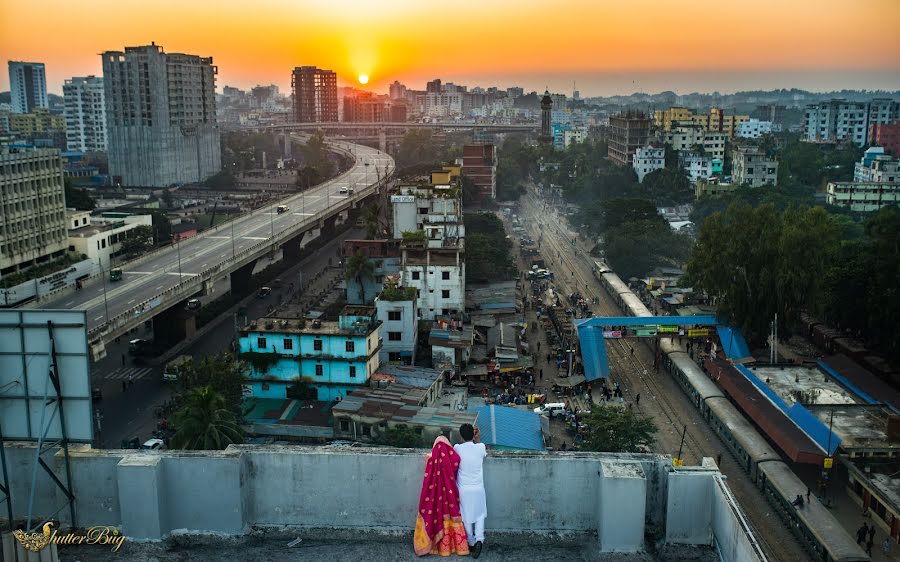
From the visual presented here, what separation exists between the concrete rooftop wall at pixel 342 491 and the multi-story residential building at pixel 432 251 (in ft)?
60.1

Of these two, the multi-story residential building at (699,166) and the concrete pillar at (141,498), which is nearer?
the concrete pillar at (141,498)

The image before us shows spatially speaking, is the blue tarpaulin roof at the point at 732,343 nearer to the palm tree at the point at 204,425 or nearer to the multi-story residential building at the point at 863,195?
the palm tree at the point at 204,425

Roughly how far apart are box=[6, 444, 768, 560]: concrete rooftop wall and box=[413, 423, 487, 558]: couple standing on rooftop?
0.18m

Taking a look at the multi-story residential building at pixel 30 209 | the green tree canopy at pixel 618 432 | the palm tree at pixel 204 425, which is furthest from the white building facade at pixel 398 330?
the multi-story residential building at pixel 30 209

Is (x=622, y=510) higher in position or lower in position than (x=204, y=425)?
higher

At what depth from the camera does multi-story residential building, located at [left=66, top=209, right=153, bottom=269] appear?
32.2 m

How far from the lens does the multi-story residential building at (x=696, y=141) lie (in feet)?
175

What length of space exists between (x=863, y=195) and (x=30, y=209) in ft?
118

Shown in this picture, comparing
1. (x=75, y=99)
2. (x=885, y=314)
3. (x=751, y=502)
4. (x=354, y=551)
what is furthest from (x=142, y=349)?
(x=75, y=99)

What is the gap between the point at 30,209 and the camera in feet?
97.7

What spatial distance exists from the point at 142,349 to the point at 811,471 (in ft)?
55.0

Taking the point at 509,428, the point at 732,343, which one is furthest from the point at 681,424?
the point at 509,428

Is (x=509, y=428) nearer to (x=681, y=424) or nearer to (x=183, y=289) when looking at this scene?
(x=681, y=424)

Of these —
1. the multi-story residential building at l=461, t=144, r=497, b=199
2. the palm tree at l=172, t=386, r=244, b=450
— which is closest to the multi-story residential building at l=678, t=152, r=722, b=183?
the multi-story residential building at l=461, t=144, r=497, b=199
